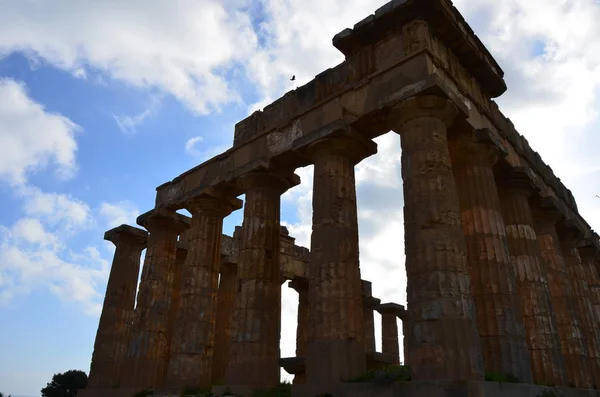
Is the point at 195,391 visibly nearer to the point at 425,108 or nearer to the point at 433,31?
the point at 425,108

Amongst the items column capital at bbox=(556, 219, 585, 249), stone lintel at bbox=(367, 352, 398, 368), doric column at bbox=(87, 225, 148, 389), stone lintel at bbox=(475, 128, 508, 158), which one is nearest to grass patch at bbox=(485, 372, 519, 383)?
stone lintel at bbox=(475, 128, 508, 158)

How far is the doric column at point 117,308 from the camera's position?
2225 cm

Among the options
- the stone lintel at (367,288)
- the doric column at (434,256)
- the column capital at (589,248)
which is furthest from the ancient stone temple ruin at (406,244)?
the stone lintel at (367,288)

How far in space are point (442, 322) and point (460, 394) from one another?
5.45ft

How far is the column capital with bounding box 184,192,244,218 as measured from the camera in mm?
20438

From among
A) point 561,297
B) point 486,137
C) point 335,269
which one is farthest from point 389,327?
point 335,269

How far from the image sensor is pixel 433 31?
15586mm

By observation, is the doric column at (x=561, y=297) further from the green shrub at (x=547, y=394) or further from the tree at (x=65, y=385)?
the tree at (x=65, y=385)

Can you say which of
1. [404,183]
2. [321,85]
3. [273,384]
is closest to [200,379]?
[273,384]

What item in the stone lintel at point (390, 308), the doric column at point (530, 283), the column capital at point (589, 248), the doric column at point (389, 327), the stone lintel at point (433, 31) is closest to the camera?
the stone lintel at point (433, 31)

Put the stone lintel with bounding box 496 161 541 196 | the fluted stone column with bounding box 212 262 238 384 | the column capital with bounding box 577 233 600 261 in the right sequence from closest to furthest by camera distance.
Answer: the stone lintel with bounding box 496 161 541 196
the column capital with bounding box 577 233 600 261
the fluted stone column with bounding box 212 262 238 384

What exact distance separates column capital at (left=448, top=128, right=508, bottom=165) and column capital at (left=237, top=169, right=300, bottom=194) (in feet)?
20.7

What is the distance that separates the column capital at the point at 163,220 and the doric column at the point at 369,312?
1399cm

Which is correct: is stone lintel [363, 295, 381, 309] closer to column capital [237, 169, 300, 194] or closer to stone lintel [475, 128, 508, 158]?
column capital [237, 169, 300, 194]
